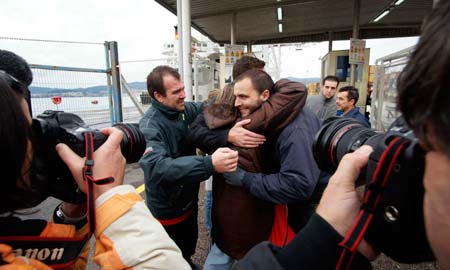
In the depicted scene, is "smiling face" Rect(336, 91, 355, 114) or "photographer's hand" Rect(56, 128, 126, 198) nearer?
"photographer's hand" Rect(56, 128, 126, 198)

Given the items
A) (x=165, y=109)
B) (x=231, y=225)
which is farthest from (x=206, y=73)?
(x=231, y=225)

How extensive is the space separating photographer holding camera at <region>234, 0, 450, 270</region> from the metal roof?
21.0 ft

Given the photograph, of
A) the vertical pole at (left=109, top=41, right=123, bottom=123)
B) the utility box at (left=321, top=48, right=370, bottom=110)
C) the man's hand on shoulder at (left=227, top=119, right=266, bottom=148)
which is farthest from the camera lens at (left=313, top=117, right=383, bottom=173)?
the utility box at (left=321, top=48, right=370, bottom=110)

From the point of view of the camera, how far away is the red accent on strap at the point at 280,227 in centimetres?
163

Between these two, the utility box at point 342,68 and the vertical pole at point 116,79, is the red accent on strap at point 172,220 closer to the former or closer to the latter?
the vertical pole at point 116,79

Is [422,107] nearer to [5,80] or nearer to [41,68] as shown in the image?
[5,80]

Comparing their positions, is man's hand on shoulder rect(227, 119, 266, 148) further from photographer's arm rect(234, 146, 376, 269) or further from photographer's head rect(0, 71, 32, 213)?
photographer's head rect(0, 71, 32, 213)

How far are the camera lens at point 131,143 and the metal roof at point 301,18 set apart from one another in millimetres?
5657

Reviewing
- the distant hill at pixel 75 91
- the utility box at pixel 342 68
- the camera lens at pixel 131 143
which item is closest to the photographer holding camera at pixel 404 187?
the camera lens at pixel 131 143

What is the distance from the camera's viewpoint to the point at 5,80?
2.38 feet

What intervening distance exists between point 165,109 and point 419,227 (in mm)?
1819

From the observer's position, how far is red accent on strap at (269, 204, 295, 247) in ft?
5.36

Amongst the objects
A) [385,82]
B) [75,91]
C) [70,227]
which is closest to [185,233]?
[70,227]

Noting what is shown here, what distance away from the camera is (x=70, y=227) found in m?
0.95
